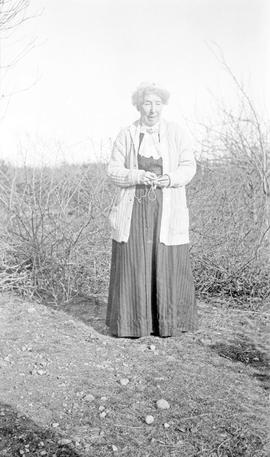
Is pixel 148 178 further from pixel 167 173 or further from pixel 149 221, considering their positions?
pixel 149 221

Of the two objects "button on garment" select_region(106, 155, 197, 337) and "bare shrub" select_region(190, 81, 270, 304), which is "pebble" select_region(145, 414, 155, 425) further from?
"bare shrub" select_region(190, 81, 270, 304)

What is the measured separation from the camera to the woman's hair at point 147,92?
4102mm

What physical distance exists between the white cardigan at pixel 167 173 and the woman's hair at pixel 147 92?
176 mm

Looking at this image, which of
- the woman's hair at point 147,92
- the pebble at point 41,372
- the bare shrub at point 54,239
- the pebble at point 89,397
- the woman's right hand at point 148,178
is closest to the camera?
the pebble at point 89,397

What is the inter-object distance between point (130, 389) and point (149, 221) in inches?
54.3

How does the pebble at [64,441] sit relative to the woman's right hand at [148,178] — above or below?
below

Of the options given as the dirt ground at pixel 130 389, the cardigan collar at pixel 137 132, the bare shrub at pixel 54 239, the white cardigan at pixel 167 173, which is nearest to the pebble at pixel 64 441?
the dirt ground at pixel 130 389

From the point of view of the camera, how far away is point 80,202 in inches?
252

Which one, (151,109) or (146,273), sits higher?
(151,109)

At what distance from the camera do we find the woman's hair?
161 inches

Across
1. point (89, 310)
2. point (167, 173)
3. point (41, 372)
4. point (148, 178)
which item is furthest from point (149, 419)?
point (89, 310)

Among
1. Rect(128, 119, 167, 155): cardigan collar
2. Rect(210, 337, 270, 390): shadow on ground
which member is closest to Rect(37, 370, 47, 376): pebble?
Rect(210, 337, 270, 390): shadow on ground

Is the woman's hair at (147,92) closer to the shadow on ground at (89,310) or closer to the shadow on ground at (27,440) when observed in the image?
the shadow on ground at (89,310)

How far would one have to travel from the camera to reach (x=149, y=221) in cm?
415
